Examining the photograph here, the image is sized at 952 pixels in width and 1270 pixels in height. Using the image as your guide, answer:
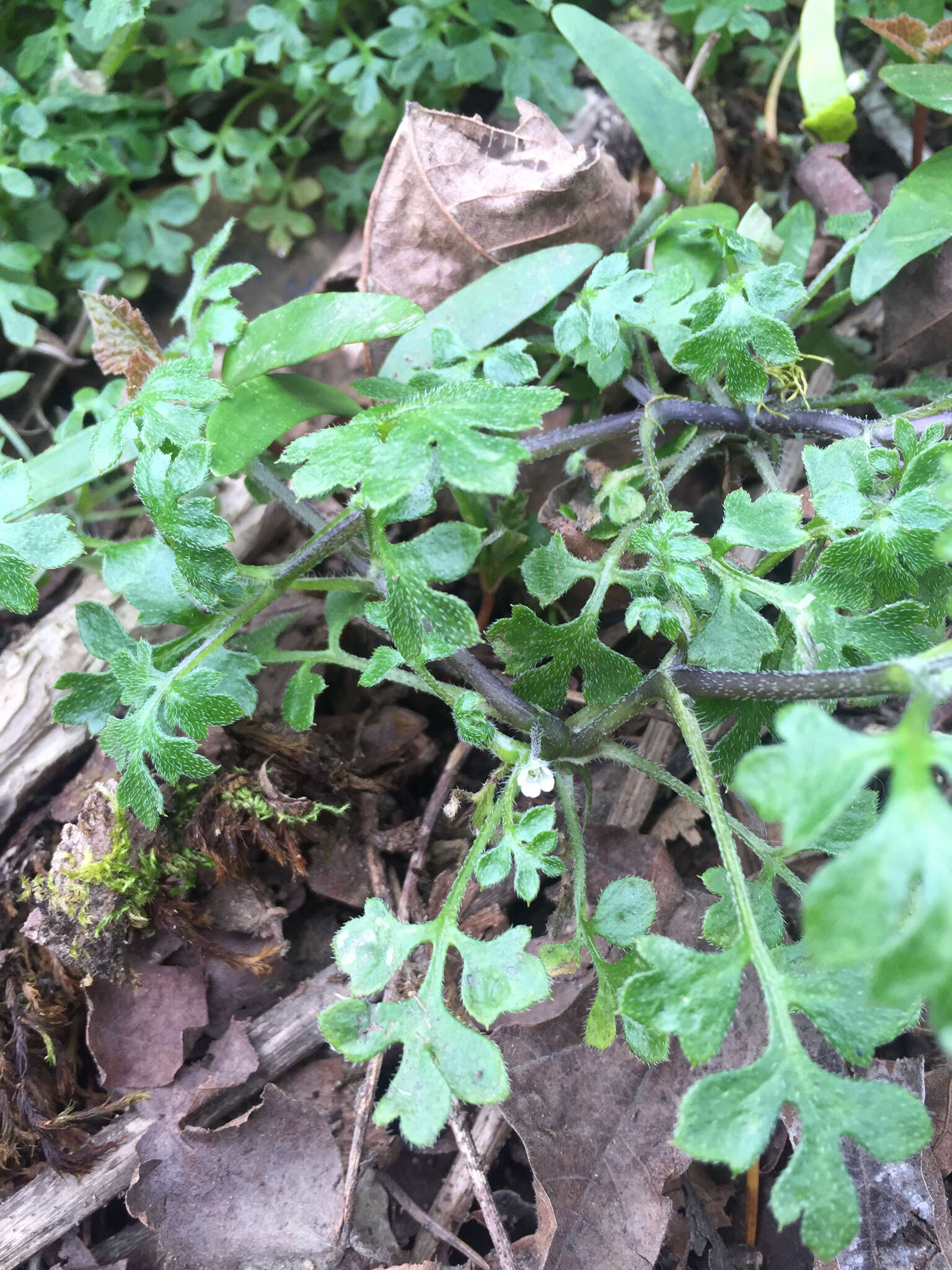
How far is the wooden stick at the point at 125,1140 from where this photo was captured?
1.60 metres

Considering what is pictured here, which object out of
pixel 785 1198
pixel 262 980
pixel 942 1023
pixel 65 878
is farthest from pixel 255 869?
pixel 942 1023

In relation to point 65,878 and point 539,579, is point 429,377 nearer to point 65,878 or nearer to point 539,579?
point 539,579

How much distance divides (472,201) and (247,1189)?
208 cm

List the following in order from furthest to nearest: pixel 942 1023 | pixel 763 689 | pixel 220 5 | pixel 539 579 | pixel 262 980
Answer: pixel 220 5 → pixel 262 980 → pixel 539 579 → pixel 763 689 → pixel 942 1023

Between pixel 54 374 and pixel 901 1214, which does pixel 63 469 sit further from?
pixel 901 1214

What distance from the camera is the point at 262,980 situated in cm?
183

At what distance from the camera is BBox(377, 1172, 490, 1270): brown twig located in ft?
5.23

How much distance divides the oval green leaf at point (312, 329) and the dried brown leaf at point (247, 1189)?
137 centimetres

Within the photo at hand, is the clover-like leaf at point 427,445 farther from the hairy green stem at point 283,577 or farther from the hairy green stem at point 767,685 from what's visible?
the hairy green stem at point 767,685

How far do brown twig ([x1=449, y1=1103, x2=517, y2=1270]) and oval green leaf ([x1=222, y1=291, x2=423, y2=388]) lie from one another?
136 cm

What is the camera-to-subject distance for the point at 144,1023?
1737 mm

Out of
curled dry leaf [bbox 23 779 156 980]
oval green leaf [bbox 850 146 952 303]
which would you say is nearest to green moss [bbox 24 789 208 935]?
curled dry leaf [bbox 23 779 156 980]

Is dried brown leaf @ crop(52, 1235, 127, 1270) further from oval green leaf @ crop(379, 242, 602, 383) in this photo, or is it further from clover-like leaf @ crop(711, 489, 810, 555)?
oval green leaf @ crop(379, 242, 602, 383)

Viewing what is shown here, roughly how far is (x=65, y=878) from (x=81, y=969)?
0.20 meters
